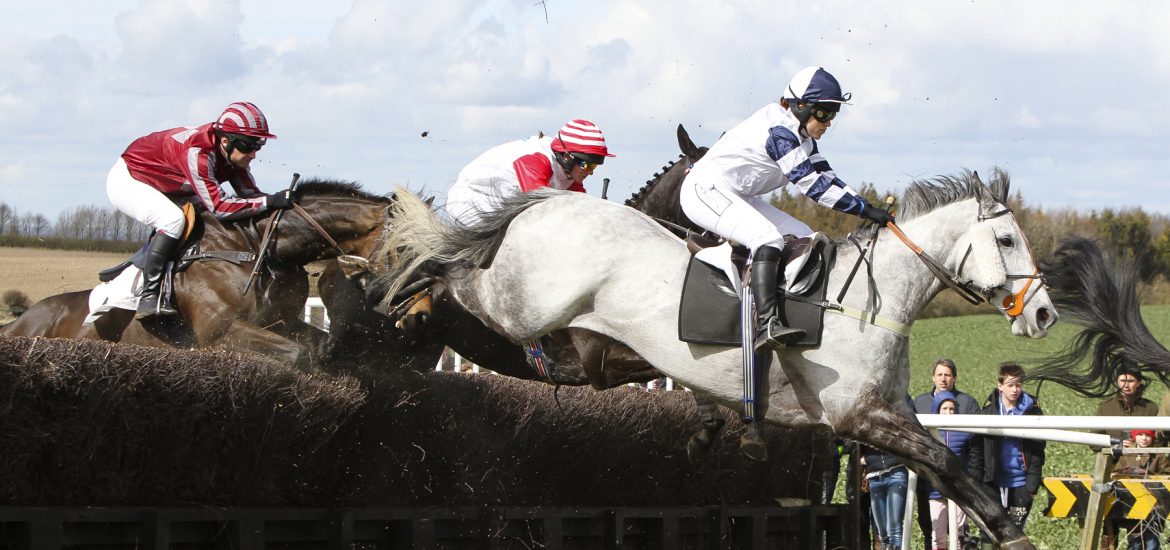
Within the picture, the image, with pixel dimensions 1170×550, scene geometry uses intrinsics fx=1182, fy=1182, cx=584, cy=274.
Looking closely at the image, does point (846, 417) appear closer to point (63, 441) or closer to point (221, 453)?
point (221, 453)

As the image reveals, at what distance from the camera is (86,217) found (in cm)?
1446

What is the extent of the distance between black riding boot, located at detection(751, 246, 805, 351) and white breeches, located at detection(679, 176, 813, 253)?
0.26ft

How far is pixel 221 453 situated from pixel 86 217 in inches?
427

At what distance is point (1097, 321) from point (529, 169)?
3.11 meters

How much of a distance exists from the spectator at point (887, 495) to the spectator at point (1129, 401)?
1219 millimetres

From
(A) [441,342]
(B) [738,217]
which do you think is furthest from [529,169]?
(B) [738,217]

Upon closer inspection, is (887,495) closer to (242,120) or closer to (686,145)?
(686,145)

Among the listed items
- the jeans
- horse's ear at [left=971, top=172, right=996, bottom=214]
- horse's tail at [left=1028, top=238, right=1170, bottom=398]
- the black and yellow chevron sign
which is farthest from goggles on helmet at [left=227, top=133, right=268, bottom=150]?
the black and yellow chevron sign

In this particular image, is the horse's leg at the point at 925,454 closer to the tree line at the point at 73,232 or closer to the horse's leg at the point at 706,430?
the horse's leg at the point at 706,430

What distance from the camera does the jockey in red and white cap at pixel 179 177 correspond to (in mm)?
6539

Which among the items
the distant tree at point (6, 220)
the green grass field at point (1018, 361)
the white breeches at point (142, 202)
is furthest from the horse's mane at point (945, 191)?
the distant tree at point (6, 220)

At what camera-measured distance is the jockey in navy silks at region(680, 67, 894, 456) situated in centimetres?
528

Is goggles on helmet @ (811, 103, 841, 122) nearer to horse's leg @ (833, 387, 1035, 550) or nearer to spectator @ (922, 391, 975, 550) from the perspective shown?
horse's leg @ (833, 387, 1035, 550)

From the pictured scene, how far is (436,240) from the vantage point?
6238 millimetres
